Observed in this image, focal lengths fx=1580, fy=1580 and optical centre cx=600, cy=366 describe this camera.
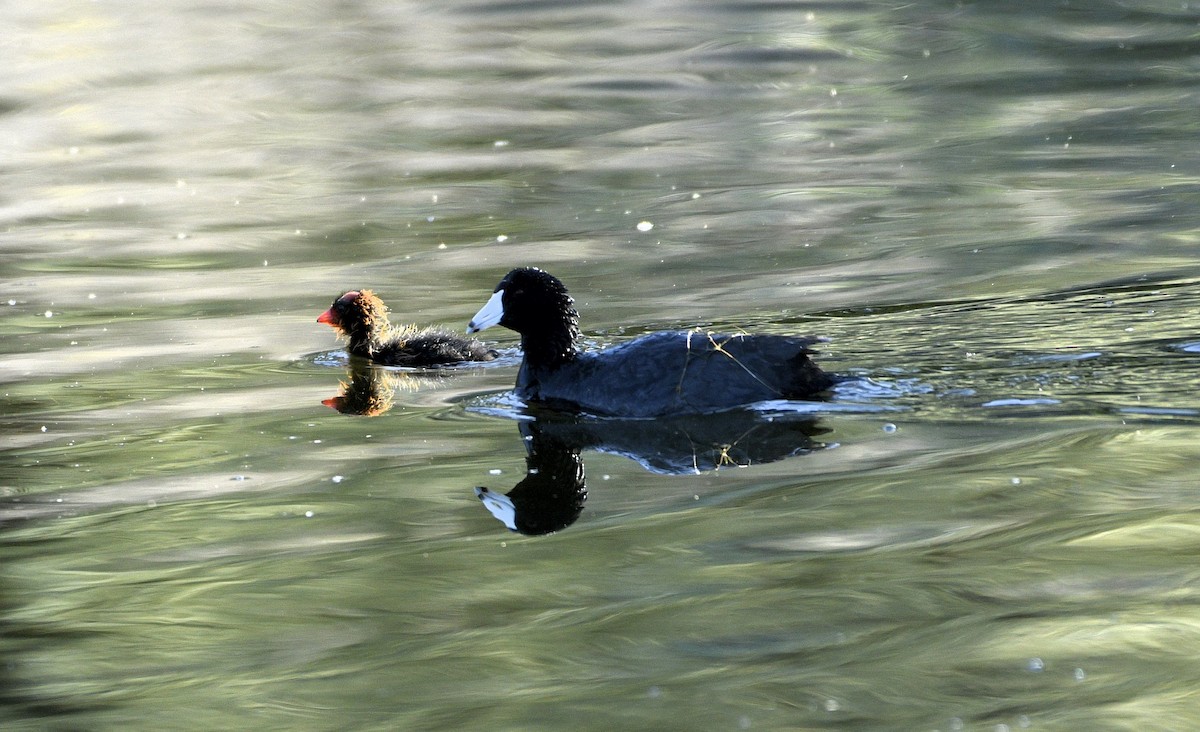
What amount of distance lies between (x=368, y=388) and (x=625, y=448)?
2224 mm

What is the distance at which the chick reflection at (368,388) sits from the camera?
828cm

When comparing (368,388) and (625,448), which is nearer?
(625,448)

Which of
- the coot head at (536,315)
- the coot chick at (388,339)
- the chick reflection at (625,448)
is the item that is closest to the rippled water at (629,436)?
the chick reflection at (625,448)

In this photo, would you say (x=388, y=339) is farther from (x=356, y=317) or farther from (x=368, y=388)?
(x=368, y=388)

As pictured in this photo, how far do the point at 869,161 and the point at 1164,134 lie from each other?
2.83 meters

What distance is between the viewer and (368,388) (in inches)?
348

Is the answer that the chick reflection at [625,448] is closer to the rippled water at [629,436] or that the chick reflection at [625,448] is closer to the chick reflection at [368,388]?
the rippled water at [629,436]

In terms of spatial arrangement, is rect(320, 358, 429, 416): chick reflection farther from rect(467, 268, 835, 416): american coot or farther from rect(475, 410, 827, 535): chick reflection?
rect(475, 410, 827, 535): chick reflection

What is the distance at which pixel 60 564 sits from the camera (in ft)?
19.1

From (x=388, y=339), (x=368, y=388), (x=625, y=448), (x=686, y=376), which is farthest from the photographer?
(x=388, y=339)

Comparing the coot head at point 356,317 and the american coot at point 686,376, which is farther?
the coot head at point 356,317

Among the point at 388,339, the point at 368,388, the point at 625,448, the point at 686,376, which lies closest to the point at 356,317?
the point at 388,339

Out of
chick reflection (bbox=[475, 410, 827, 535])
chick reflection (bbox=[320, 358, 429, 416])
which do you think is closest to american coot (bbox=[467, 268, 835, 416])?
chick reflection (bbox=[475, 410, 827, 535])

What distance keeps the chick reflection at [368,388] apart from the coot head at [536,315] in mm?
650
